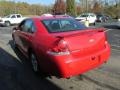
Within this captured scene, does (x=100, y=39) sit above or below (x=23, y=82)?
above

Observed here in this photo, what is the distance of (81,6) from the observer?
238 ft

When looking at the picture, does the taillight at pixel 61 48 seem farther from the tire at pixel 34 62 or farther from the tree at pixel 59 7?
the tree at pixel 59 7

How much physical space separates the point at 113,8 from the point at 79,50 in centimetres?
6226

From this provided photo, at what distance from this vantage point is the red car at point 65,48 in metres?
6.54

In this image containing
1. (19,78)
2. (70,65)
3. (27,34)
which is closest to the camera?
(70,65)

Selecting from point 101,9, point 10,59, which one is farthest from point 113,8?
point 10,59

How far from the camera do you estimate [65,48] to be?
21.7ft

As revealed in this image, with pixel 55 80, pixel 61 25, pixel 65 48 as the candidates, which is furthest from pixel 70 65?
pixel 61 25

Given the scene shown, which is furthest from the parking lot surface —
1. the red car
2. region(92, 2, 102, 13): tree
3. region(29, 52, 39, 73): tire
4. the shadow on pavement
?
region(92, 2, 102, 13): tree

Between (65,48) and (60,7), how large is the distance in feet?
190

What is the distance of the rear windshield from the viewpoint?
7781 millimetres

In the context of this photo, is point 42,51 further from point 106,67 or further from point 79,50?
point 106,67

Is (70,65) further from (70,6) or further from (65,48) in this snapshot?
(70,6)

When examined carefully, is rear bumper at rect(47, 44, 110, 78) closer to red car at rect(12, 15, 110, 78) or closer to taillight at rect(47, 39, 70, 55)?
red car at rect(12, 15, 110, 78)
